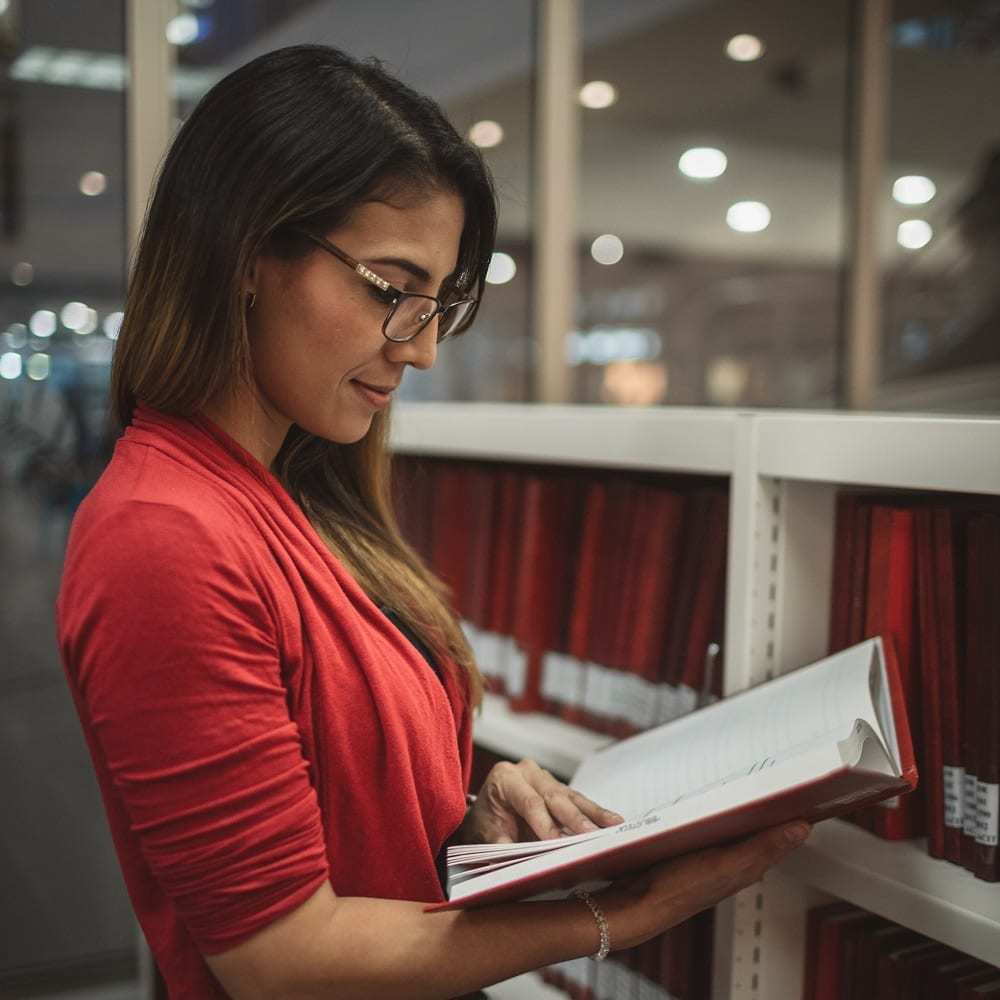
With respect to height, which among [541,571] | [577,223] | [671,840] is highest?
[577,223]

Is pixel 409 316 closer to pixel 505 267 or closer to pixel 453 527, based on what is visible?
pixel 453 527

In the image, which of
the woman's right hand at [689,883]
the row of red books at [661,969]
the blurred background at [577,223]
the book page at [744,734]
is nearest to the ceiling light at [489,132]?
the blurred background at [577,223]

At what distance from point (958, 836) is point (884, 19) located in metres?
2.38

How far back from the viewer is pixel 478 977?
797 mm

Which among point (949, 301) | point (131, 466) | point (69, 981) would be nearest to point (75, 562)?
point (131, 466)

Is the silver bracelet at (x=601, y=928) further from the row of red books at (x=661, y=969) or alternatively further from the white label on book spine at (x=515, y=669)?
the white label on book spine at (x=515, y=669)

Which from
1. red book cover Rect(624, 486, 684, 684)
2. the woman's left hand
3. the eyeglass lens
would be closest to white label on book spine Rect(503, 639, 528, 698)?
red book cover Rect(624, 486, 684, 684)

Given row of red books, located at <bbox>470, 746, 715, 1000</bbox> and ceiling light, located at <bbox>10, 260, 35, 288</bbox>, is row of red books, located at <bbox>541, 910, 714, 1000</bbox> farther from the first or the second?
ceiling light, located at <bbox>10, 260, 35, 288</bbox>

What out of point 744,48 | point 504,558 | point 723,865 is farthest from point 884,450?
point 744,48

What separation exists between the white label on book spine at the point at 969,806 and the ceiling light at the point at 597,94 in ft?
6.09

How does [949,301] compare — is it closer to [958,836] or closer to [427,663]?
[958,836]

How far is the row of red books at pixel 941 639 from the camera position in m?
0.93

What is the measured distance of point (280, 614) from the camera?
77 cm

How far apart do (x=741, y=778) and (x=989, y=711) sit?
0.32 m
